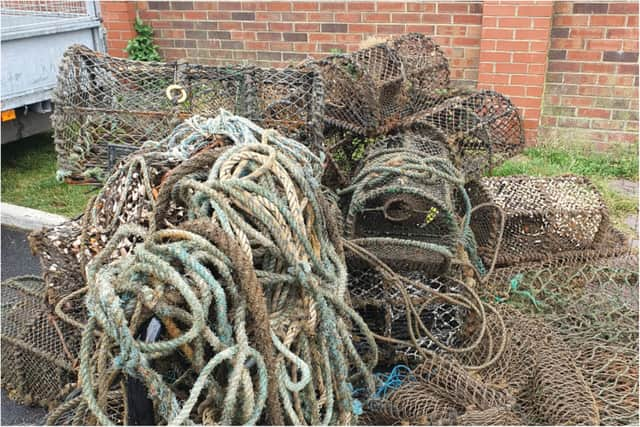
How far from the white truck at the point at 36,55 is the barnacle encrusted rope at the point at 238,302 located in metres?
4.08

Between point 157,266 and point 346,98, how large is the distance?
110 inches

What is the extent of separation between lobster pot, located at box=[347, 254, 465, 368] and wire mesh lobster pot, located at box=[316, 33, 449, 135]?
4.46 feet

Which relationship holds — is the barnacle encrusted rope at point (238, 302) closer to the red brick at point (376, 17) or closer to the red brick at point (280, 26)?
the red brick at point (376, 17)

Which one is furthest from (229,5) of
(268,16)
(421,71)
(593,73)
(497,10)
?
(593,73)

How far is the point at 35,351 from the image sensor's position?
272 cm

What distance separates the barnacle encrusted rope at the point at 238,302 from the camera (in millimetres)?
1503

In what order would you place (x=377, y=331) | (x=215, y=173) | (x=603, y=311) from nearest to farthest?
(x=215, y=173) < (x=377, y=331) < (x=603, y=311)

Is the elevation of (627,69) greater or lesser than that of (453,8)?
lesser

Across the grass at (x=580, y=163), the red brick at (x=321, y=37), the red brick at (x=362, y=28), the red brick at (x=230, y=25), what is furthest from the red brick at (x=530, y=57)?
the red brick at (x=230, y=25)

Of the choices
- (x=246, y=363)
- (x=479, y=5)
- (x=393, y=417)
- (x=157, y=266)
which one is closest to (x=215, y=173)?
(x=157, y=266)

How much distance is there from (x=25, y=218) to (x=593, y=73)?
5172 millimetres

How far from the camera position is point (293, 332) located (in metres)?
1.76

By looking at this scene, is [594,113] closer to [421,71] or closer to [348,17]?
[421,71]

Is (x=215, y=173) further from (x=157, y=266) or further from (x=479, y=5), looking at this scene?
(x=479, y=5)
